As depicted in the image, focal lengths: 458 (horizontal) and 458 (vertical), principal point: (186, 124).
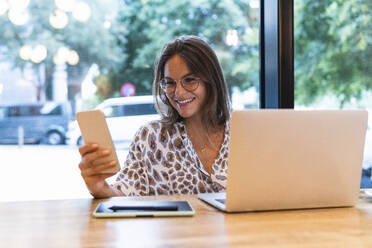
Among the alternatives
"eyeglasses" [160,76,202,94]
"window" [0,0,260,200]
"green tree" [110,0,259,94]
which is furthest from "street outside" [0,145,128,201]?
"eyeglasses" [160,76,202,94]

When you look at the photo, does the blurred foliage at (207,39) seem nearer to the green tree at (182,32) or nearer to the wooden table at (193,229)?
the green tree at (182,32)

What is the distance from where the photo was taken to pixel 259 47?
8.66 feet

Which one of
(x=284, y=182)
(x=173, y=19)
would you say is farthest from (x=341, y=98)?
(x=284, y=182)

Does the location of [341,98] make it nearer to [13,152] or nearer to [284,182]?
[284,182]

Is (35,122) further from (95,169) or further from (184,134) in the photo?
(95,169)

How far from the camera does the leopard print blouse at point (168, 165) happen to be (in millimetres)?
1904

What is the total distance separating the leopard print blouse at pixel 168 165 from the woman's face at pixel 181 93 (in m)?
0.11

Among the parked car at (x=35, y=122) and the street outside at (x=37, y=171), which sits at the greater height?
the parked car at (x=35, y=122)

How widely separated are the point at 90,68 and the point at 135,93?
28 cm

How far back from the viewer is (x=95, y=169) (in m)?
1.38

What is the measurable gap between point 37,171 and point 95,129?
1.41m

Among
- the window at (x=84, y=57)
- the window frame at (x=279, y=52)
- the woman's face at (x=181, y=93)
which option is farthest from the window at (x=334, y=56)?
the woman's face at (x=181, y=93)

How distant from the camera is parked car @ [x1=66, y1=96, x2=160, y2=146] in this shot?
2.55 m

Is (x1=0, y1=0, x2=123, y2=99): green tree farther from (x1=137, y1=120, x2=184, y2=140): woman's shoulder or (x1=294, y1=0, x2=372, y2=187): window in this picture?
(x1=294, y1=0, x2=372, y2=187): window
